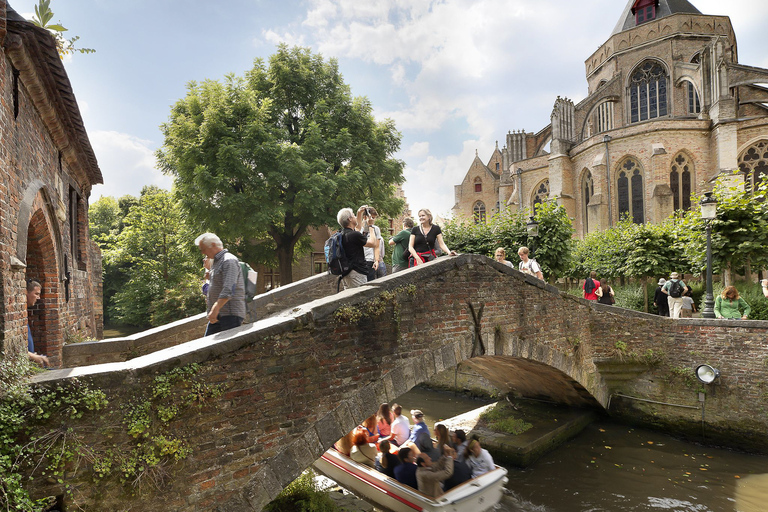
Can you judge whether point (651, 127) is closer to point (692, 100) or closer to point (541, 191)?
point (692, 100)

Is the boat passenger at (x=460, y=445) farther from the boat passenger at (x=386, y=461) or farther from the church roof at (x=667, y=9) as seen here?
the church roof at (x=667, y=9)

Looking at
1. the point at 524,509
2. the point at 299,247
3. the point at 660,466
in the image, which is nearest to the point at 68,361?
the point at 524,509

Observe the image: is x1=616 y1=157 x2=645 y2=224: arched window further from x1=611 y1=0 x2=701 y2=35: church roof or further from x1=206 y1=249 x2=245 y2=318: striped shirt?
x1=206 y1=249 x2=245 y2=318: striped shirt

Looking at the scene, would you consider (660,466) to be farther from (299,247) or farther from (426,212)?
(299,247)

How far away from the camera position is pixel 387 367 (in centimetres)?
573

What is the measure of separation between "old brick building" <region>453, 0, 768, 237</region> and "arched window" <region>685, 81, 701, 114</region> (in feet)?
0.19

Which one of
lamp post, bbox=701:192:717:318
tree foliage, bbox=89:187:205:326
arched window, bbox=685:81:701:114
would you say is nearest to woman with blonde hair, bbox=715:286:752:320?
lamp post, bbox=701:192:717:318

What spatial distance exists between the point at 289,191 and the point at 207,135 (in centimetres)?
345

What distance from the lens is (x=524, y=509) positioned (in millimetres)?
7875

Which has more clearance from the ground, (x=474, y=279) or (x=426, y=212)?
(x=426, y=212)

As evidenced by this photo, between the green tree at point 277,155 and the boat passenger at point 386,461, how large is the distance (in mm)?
9824

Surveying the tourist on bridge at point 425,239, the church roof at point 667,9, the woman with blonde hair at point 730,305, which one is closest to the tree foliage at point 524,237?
the woman with blonde hair at point 730,305

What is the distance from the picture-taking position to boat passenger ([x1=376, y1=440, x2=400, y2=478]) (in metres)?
7.71

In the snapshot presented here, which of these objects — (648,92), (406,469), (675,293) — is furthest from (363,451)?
(648,92)
